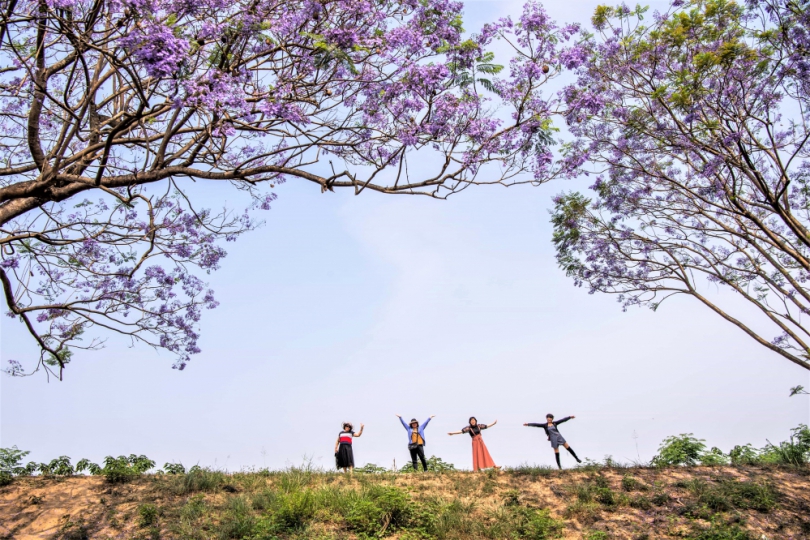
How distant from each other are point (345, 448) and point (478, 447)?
9.49 feet

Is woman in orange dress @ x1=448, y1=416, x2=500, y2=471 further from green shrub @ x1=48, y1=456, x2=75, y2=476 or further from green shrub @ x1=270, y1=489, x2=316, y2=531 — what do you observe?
green shrub @ x1=48, y1=456, x2=75, y2=476

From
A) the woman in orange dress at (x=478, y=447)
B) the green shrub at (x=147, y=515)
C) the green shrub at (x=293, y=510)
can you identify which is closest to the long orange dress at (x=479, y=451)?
the woman in orange dress at (x=478, y=447)

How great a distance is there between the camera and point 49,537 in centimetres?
938

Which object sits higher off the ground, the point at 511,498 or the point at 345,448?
the point at 345,448

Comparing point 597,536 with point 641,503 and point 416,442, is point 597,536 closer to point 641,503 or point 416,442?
point 641,503

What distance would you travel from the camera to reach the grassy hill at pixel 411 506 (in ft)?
31.2

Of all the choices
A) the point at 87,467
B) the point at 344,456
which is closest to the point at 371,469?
the point at 344,456

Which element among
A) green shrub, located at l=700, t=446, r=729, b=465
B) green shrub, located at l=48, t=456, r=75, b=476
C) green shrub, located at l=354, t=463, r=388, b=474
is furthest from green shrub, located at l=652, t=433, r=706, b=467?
green shrub, located at l=48, t=456, r=75, b=476

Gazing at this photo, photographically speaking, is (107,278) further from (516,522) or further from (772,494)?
(772,494)

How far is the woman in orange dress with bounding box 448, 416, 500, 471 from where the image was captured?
43.1ft

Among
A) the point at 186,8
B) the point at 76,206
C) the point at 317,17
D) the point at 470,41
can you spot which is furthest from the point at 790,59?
the point at 76,206

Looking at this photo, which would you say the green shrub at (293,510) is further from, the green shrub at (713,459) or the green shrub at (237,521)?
the green shrub at (713,459)

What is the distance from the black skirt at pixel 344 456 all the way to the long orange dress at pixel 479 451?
2.61 metres

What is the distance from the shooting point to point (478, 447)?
13.3m
